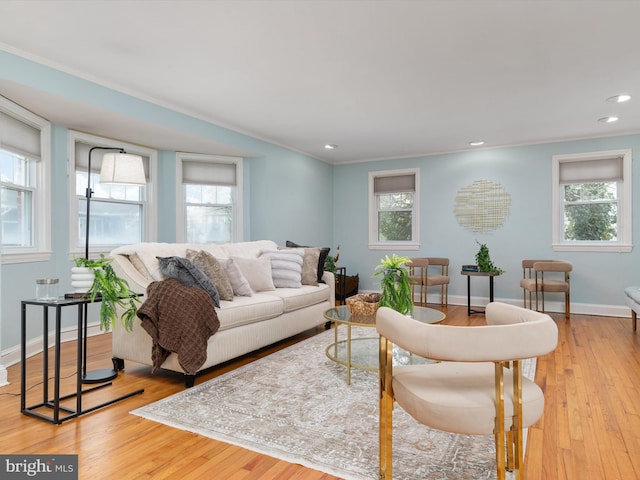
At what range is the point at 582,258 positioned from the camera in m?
5.71

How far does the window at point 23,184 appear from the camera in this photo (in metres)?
3.52

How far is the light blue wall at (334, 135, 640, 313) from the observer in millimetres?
5582

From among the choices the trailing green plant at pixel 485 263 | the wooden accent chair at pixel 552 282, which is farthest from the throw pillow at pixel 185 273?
the wooden accent chair at pixel 552 282

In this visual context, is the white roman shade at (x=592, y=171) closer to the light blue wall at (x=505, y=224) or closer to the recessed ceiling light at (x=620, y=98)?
the light blue wall at (x=505, y=224)

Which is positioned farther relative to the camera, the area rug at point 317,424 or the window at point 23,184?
the window at point 23,184

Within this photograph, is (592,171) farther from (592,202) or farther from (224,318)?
(224,318)

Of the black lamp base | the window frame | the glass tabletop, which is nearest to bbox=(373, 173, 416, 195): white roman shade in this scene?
the window frame

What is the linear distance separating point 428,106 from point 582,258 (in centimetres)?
324

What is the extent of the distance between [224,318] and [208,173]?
3.13m

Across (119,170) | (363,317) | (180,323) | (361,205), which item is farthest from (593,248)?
(119,170)

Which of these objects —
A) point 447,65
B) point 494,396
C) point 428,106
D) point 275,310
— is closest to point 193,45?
point 447,65

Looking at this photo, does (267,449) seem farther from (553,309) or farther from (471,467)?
(553,309)

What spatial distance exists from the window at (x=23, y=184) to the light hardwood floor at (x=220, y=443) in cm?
115

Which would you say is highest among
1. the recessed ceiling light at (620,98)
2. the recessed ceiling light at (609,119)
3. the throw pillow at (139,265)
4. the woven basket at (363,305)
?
the recessed ceiling light at (609,119)
